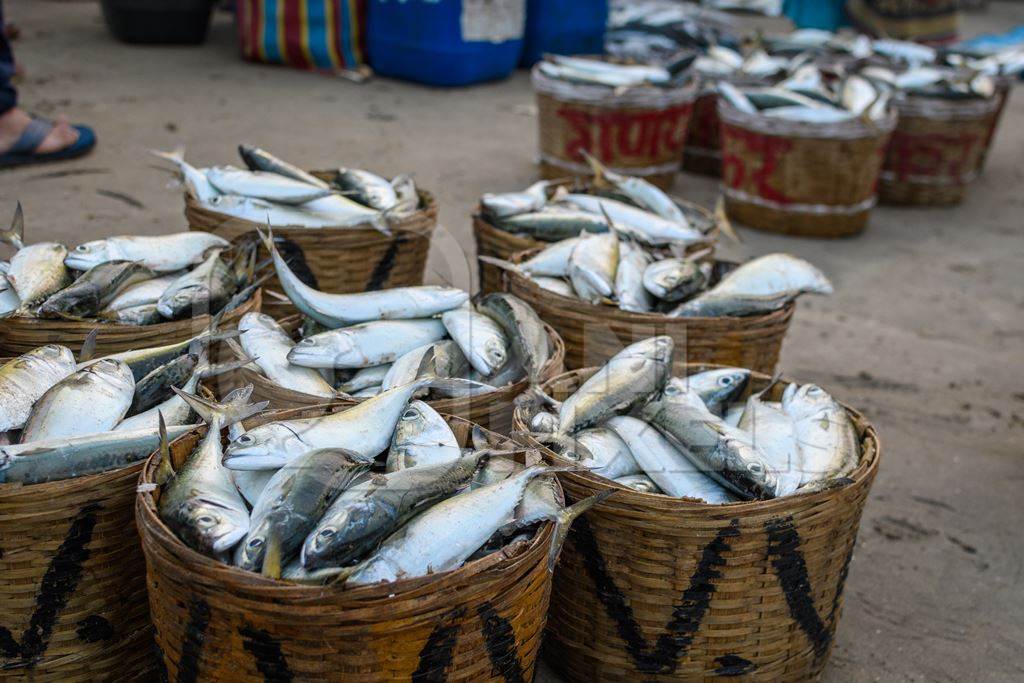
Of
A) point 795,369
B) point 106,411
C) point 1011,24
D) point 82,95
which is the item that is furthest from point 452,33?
point 1011,24

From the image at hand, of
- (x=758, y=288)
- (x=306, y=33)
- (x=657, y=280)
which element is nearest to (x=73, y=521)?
(x=657, y=280)

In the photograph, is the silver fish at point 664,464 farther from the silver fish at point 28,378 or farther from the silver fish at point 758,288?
the silver fish at point 28,378

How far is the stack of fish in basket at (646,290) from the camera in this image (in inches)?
113

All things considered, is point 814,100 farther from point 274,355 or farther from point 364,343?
point 274,355

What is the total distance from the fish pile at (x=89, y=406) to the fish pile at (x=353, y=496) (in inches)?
7.0

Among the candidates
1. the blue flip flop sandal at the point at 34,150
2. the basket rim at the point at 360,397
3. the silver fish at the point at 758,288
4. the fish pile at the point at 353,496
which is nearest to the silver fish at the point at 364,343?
the basket rim at the point at 360,397

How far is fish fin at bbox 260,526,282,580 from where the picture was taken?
1.58m

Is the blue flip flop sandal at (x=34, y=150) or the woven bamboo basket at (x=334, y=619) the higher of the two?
the woven bamboo basket at (x=334, y=619)

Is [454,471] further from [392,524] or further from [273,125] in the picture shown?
[273,125]

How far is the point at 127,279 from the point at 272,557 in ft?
4.85

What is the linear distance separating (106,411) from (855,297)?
406 centimetres

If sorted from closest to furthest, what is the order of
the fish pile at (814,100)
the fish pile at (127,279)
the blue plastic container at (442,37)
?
1. the fish pile at (127,279)
2. the fish pile at (814,100)
3. the blue plastic container at (442,37)

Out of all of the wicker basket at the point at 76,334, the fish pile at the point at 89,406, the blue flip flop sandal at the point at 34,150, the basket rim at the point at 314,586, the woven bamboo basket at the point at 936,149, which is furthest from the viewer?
the woven bamboo basket at the point at 936,149

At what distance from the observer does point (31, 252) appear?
2.74 meters
